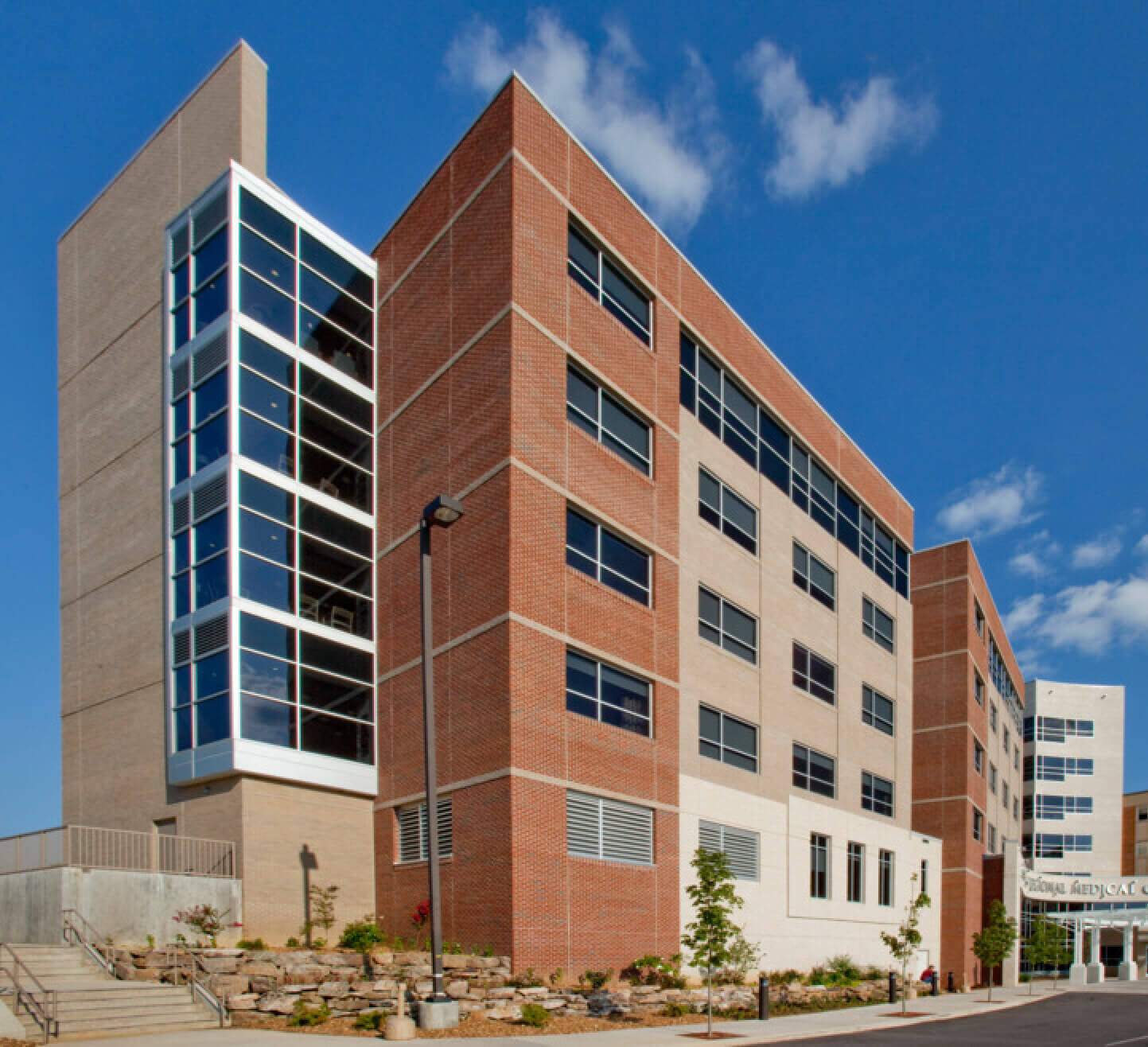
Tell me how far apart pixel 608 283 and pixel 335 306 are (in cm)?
735

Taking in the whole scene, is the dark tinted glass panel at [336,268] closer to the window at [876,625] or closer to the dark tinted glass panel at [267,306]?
the dark tinted glass panel at [267,306]

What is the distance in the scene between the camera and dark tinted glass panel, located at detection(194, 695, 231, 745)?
78.1 ft

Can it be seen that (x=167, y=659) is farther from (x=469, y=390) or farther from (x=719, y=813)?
(x=719, y=813)

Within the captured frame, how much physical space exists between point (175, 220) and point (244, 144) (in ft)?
8.85

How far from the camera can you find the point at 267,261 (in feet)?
87.2

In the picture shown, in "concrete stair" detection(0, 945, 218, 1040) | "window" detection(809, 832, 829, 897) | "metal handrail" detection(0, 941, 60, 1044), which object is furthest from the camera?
"window" detection(809, 832, 829, 897)

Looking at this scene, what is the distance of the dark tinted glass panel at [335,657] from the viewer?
25.7 m

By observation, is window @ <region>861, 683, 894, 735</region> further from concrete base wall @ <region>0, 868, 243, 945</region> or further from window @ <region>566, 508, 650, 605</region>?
concrete base wall @ <region>0, 868, 243, 945</region>

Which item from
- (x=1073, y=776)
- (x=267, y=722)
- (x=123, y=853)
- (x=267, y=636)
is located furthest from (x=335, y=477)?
(x=1073, y=776)

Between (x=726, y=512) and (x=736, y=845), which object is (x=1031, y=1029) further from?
(x=726, y=512)

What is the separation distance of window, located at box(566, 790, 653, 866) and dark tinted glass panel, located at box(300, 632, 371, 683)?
6.86 meters

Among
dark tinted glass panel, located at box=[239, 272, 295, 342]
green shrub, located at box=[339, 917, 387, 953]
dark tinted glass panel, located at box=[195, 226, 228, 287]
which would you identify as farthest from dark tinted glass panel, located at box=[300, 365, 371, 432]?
green shrub, located at box=[339, 917, 387, 953]

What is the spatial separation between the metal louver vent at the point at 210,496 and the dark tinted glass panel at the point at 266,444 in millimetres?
906

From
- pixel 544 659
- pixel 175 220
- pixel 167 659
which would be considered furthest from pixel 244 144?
pixel 544 659
